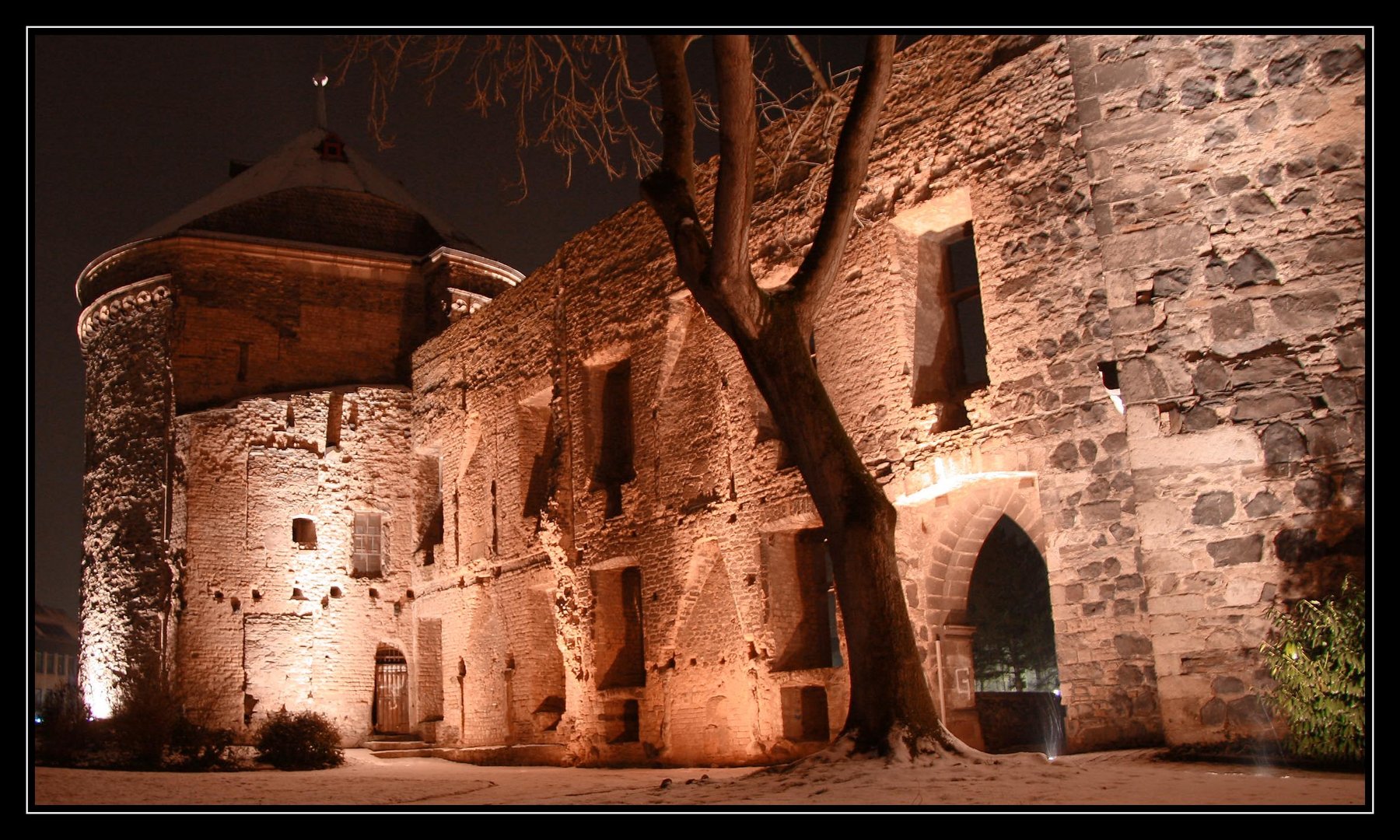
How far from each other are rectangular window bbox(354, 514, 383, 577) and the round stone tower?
1.17 ft

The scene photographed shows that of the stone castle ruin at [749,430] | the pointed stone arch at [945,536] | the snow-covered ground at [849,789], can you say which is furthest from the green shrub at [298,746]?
the pointed stone arch at [945,536]

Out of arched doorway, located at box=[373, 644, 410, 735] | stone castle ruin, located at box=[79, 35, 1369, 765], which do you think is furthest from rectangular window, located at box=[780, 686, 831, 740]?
arched doorway, located at box=[373, 644, 410, 735]

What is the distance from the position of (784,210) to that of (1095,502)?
483cm

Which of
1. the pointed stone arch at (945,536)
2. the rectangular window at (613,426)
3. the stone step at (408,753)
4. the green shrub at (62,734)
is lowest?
the stone step at (408,753)

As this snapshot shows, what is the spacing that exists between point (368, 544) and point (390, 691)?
241 cm

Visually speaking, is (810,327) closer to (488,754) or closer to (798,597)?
(798,597)

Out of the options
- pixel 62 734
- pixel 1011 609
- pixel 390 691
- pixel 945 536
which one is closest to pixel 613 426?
pixel 945 536

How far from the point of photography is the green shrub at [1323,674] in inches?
251

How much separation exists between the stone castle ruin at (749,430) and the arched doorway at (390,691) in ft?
0.15

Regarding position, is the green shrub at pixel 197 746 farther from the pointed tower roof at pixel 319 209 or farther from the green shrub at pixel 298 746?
the pointed tower roof at pixel 319 209

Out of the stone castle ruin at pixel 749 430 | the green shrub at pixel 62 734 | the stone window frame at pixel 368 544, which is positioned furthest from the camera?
the stone window frame at pixel 368 544

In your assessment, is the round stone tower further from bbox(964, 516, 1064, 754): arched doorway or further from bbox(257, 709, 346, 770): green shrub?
bbox(964, 516, 1064, 754): arched doorway

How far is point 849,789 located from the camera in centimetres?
630

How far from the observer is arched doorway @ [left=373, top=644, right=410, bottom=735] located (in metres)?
19.2
